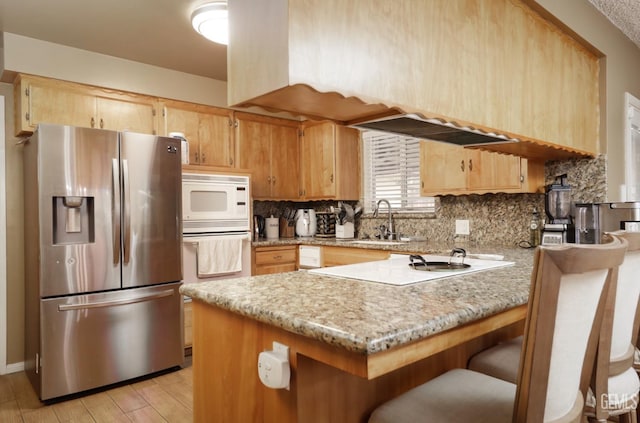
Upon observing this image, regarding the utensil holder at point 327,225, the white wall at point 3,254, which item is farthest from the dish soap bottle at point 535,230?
the white wall at point 3,254

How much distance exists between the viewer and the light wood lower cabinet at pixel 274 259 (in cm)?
390

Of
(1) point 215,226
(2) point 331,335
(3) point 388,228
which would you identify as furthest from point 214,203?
(2) point 331,335

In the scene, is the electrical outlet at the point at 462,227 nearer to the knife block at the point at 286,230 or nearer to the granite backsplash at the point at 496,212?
the granite backsplash at the point at 496,212

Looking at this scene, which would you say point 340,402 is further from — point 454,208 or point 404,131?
point 454,208

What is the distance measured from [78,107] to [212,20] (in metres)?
1.41

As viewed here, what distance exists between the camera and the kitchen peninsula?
88 cm

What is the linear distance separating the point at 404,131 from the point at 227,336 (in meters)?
1.13

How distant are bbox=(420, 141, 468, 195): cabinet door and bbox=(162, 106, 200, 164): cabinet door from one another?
6.82ft

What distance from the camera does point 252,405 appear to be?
3.88 ft

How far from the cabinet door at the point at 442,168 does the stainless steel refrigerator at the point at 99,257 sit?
2.01 metres

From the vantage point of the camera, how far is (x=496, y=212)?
3219 millimetres

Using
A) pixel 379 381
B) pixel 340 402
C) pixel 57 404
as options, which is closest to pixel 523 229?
pixel 379 381

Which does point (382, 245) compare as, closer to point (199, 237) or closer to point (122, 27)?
point (199, 237)

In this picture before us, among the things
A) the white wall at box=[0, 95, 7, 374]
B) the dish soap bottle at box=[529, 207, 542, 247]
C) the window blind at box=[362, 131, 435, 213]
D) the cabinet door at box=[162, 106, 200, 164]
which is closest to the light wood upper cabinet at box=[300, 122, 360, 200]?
the window blind at box=[362, 131, 435, 213]
